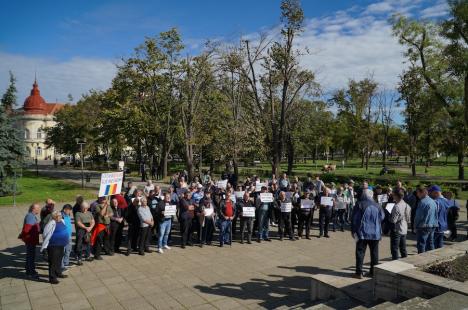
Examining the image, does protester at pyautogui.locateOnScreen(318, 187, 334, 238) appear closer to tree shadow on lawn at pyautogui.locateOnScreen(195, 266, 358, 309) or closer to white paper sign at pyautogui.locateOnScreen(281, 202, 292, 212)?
white paper sign at pyautogui.locateOnScreen(281, 202, 292, 212)

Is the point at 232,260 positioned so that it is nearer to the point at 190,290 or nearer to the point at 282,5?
the point at 190,290

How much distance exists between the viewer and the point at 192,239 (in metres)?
12.2

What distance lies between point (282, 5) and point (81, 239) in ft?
63.2

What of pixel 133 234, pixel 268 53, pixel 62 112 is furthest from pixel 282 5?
pixel 62 112

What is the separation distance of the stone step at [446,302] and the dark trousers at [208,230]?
7283 millimetres

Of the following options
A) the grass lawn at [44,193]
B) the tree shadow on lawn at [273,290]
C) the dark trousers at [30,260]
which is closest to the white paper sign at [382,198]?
the tree shadow on lawn at [273,290]

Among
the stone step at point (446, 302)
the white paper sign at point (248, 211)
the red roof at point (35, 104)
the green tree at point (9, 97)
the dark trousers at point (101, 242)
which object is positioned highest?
the red roof at point (35, 104)

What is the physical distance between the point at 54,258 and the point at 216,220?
17.5 feet

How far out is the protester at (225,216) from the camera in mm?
11500

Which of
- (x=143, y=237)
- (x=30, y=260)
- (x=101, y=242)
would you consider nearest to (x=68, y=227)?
(x=30, y=260)

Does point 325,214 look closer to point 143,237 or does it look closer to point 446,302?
point 143,237

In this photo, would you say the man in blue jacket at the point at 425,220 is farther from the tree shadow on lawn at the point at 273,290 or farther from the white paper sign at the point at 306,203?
the white paper sign at the point at 306,203

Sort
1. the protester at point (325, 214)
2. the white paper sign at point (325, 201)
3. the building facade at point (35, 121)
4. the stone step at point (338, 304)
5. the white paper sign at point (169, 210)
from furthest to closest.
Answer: the building facade at point (35, 121) < the protester at point (325, 214) < the white paper sign at point (325, 201) < the white paper sign at point (169, 210) < the stone step at point (338, 304)

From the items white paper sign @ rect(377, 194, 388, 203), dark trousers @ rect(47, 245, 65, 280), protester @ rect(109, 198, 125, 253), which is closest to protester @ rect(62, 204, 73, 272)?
dark trousers @ rect(47, 245, 65, 280)
